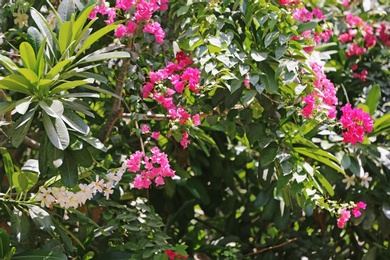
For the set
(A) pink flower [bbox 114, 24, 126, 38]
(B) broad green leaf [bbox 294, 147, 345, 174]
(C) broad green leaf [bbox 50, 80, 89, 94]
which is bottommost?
(B) broad green leaf [bbox 294, 147, 345, 174]

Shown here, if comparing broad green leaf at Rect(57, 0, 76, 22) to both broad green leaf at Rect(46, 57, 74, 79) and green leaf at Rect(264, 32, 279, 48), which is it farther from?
green leaf at Rect(264, 32, 279, 48)

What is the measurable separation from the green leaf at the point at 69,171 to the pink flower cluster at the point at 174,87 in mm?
369

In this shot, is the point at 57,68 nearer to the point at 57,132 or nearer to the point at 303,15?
the point at 57,132

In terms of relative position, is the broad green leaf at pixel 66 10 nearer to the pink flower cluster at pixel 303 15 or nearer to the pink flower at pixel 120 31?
the pink flower at pixel 120 31

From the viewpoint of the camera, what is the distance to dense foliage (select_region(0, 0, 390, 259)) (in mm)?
2260

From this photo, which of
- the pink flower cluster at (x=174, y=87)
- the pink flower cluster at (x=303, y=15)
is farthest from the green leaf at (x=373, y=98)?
the pink flower cluster at (x=174, y=87)

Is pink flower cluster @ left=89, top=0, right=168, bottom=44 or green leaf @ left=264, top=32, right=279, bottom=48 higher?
pink flower cluster @ left=89, top=0, right=168, bottom=44

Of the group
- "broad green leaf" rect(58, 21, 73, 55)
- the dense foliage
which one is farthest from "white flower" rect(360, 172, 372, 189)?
"broad green leaf" rect(58, 21, 73, 55)

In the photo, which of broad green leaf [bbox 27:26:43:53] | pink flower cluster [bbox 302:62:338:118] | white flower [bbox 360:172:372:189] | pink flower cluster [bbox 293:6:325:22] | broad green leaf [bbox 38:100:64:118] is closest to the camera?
broad green leaf [bbox 38:100:64:118]

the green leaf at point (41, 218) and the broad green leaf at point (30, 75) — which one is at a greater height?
the broad green leaf at point (30, 75)

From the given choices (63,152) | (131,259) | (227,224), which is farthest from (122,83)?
(227,224)

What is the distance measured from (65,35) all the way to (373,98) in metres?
1.53

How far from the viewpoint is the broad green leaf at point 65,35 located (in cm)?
219

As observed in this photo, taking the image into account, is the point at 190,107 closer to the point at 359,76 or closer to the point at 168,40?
the point at 168,40
